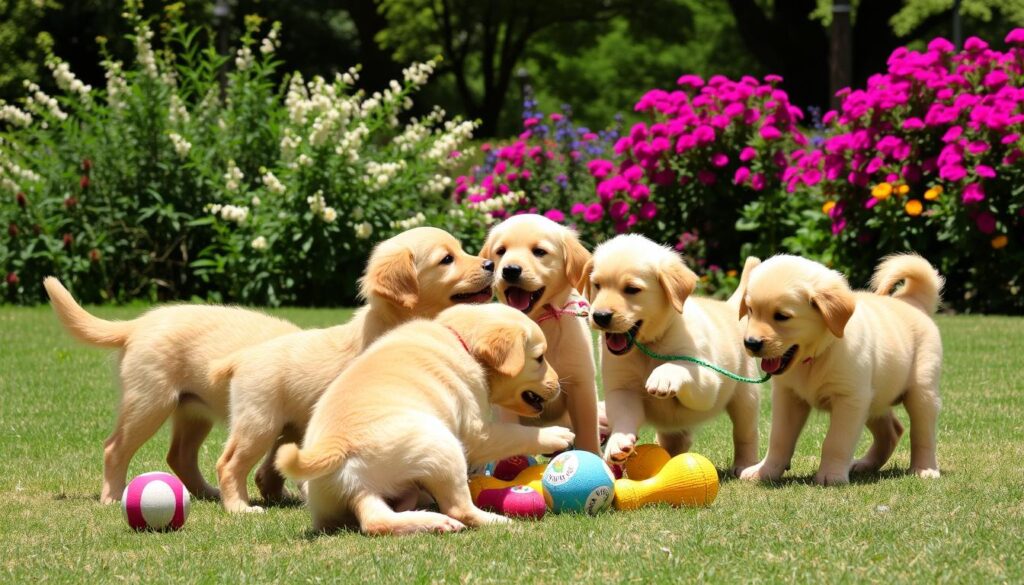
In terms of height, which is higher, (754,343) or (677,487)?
(754,343)

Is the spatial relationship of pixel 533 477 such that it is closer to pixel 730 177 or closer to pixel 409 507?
pixel 409 507

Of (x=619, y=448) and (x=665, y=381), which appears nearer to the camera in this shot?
(x=619, y=448)

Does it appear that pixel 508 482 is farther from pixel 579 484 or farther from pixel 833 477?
pixel 833 477

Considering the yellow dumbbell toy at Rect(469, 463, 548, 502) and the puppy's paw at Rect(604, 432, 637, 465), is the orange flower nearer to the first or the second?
the puppy's paw at Rect(604, 432, 637, 465)

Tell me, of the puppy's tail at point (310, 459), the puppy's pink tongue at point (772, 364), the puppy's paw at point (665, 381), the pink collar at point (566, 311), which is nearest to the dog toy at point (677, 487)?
the puppy's paw at point (665, 381)

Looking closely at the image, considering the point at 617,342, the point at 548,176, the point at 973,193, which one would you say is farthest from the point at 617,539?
the point at 548,176

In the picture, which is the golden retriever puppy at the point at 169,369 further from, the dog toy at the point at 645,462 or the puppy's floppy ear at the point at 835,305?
the puppy's floppy ear at the point at 835,305

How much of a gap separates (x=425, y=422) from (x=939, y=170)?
1000cm

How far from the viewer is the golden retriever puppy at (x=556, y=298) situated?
6434 millimetres

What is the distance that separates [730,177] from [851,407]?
945cm

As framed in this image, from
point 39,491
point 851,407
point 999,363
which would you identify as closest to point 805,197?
point 999,363

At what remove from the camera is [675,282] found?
6223mm

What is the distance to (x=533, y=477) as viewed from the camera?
19.1ft

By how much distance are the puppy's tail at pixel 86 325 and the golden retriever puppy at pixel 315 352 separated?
73 centimetres
